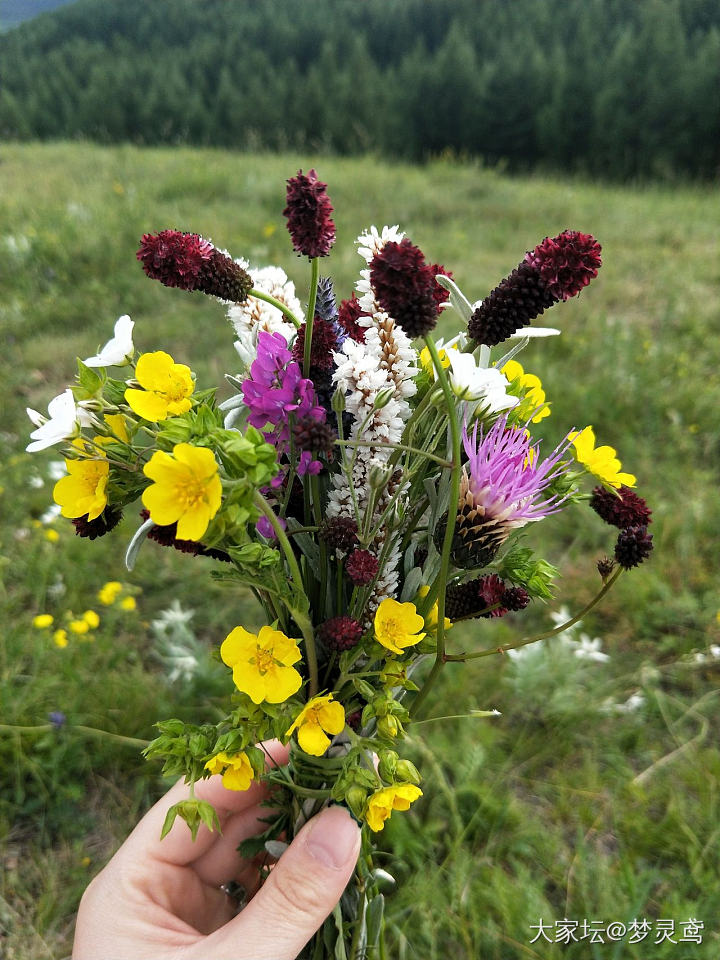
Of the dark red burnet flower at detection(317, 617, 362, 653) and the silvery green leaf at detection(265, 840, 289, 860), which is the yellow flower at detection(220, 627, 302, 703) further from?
the silvery green leaf at detection(265, 840, 289, 860)

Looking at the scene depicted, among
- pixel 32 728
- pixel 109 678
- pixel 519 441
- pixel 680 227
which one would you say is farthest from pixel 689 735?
pixel 680 227

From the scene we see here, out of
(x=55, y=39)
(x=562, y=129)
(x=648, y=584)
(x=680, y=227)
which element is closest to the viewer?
(x=648, y=584)

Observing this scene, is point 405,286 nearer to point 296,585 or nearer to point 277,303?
point 277,303

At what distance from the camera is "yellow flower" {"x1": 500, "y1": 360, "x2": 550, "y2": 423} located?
843 mm

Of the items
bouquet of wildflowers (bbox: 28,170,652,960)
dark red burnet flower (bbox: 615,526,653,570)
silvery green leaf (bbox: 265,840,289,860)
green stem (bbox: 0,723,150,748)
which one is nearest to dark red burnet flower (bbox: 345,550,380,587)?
bouquet of wildflowers (bbox: 28,170,652,960)

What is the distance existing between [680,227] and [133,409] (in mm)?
6073

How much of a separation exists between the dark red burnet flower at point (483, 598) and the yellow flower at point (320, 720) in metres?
0.19

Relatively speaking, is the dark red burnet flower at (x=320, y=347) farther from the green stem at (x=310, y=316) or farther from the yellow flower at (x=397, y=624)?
the yellow flower at (x=397, y=624)

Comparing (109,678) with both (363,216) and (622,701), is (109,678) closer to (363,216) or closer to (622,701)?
(622,701)

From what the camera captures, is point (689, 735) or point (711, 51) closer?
point (689, 735)

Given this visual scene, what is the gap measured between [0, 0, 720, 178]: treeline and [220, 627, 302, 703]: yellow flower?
9.88 meters

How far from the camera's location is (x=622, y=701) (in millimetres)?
1991

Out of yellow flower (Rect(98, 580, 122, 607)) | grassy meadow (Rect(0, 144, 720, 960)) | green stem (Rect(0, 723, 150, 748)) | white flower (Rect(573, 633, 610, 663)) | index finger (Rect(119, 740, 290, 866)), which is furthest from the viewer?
yellow flower (Rect(98, 580, 122, 607))

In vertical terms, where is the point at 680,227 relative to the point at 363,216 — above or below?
below
